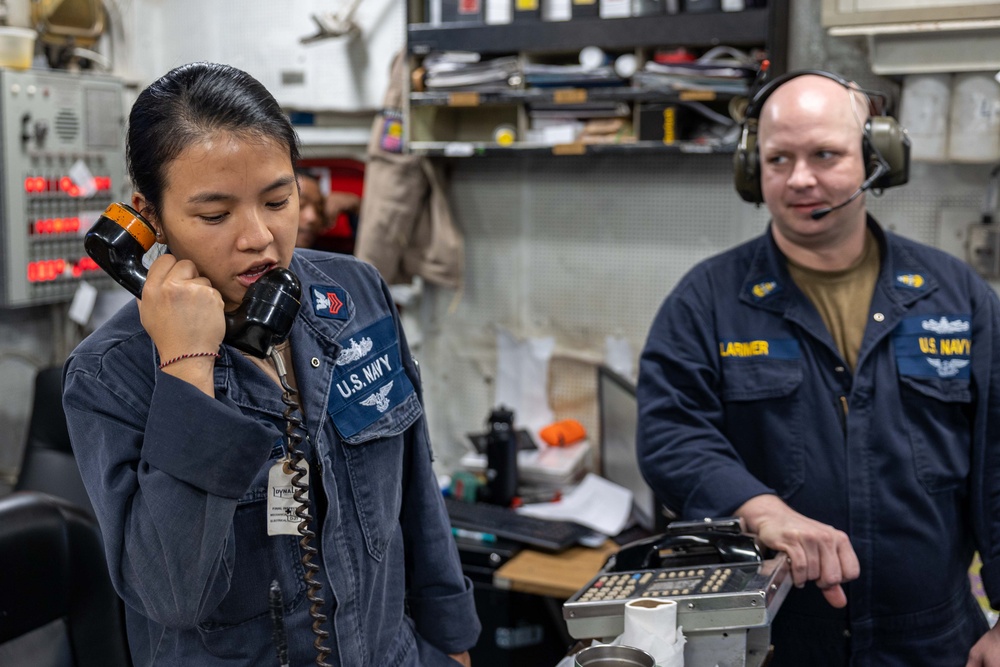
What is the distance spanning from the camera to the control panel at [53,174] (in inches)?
132

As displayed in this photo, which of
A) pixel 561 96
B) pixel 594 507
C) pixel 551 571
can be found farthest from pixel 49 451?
pixel 561 96

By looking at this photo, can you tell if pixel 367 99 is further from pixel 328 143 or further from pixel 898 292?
pixel 898 292

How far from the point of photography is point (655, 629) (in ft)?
3.94

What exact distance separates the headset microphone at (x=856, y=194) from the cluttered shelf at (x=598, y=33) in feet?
3.19

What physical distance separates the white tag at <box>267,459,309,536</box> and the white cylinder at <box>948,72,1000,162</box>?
6.96 feet

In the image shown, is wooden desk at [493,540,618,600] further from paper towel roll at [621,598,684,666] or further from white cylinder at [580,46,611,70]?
white cylinder at [580,46,611,70]

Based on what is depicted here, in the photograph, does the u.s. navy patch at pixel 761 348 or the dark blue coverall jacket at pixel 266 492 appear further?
the u.s. navy patch at pixel 761 348

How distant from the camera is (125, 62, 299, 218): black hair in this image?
1.13 meters

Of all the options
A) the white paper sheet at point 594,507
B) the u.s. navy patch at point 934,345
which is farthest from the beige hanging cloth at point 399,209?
the u.s. navy patch at point 934,345

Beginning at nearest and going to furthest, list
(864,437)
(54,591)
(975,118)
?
(54,591) → (864,437) → (975,118)

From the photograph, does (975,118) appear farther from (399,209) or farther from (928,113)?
(399,209)

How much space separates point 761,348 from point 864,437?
0.82 feet

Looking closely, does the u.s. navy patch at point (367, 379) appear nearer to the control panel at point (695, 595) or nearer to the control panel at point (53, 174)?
the control panel at point (695, 595)

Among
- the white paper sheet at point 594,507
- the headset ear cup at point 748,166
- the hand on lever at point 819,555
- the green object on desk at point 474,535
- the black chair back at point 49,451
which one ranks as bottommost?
the green object on desk at point 474,535
